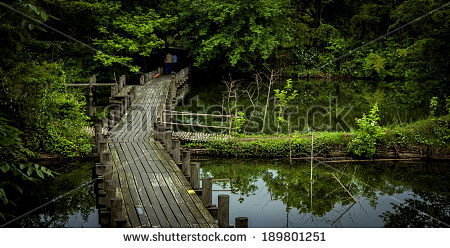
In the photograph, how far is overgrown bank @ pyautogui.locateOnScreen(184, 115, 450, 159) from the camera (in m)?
19.4

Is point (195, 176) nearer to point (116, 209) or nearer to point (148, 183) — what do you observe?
point (148, 183)

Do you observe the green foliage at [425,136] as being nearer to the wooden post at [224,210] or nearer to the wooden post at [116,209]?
the wooden post at [224,210]

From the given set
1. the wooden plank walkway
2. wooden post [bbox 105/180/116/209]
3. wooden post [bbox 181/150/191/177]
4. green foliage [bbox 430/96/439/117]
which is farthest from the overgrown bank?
wooden post [bbox 105/180/116/209]

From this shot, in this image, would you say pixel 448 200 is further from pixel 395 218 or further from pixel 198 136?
pixel 198 136

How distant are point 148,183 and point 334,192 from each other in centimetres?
748

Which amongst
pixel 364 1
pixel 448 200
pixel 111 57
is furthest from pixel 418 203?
pixel 364 1

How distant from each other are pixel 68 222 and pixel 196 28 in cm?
2380

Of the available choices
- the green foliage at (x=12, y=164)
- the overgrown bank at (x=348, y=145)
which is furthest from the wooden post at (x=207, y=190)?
the overgrown bank at (x=348, y=145)

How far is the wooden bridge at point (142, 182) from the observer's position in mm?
8742

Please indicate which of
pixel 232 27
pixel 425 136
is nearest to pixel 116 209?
pixel 425 136

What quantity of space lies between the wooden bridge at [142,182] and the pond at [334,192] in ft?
9.31

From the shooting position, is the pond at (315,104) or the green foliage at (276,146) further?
the pond at (315,104)

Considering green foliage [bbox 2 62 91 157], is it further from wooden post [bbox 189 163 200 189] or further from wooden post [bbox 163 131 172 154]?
wooden post [bbox 189 163 200 189]

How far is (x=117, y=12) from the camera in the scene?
97.8ft
